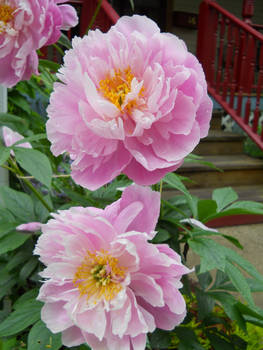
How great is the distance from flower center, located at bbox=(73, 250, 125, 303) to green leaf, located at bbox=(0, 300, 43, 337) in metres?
0.37

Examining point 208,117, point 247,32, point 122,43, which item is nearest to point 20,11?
point 122,43

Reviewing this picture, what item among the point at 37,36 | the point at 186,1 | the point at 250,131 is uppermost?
the point at 37,36

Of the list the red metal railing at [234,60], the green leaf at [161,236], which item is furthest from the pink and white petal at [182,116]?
the red metal railing at [234,60]

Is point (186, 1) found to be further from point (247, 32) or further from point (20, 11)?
point (20, 11)

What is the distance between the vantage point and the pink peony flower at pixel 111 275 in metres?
0.49

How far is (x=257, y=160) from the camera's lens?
469cm

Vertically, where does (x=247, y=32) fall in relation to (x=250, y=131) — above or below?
above

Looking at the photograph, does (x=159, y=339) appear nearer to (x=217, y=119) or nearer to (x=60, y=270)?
(x=60, y=270)

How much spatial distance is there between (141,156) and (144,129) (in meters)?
0.04

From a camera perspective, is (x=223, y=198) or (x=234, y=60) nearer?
(x=223, y=198)

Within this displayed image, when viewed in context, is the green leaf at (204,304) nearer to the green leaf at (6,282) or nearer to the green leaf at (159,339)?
the green leaf at (159,339)

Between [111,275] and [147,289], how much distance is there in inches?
1.7

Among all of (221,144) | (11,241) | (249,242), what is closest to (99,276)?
(11,241)

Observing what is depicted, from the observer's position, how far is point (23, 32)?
0.71m
